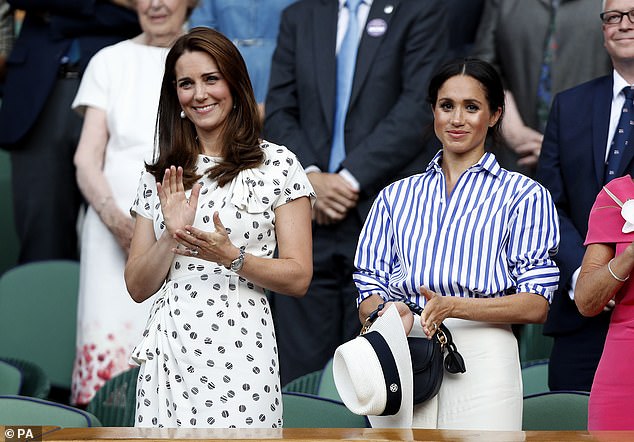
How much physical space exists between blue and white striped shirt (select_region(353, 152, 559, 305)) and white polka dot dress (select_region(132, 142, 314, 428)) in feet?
0.94

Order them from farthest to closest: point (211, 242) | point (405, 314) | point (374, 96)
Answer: point (374, 96)
point (405, 314)
point (211, 242)

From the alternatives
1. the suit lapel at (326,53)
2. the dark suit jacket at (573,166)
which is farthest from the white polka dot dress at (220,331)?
the suit lapel at (326,53)

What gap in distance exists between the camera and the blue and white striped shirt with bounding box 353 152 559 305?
3.73 m

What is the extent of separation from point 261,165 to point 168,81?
0.39m

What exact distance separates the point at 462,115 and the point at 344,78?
1828mm

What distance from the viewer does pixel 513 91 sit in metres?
5.91

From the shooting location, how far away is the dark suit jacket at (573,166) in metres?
4.64

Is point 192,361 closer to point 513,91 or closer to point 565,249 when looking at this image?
point 565,249

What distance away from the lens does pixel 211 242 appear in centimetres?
352

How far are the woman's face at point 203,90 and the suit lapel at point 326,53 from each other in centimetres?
177

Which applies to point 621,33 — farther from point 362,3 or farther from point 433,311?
point 433,311

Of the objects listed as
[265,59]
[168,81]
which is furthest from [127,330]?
[168,81]

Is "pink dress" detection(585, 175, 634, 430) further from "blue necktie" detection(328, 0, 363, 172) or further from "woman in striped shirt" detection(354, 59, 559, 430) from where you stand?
"blue necktie" detection(328, 0, 363, 172)

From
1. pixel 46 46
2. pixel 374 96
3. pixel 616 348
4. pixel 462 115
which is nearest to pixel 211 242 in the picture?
pixel 462 115
